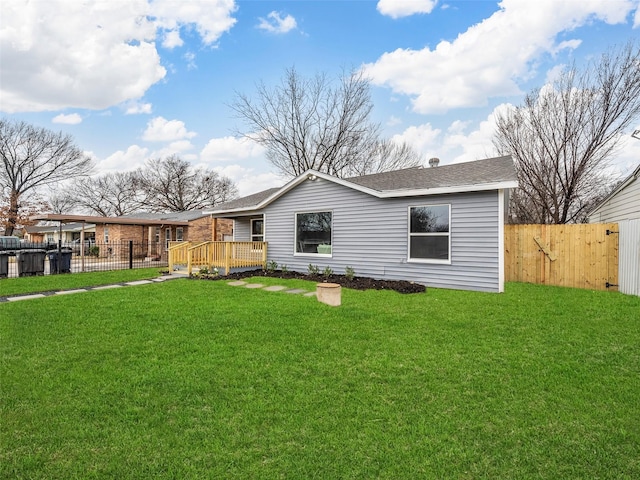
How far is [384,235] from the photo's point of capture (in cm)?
944

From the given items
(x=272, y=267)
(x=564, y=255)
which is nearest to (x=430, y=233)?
(x=564, y=255)

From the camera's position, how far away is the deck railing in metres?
11.2

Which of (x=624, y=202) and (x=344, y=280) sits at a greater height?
(x=624, y=202)

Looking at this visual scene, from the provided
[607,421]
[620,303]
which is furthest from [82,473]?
[620,303]

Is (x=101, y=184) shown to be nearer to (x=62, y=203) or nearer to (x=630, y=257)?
(x=62, y=203)

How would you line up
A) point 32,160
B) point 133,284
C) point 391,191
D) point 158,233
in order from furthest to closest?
point 32,160 < point 158,233 < point 133,284 < point 391,191

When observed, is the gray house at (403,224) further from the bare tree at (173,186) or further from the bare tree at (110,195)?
the bare tree at (110,195)

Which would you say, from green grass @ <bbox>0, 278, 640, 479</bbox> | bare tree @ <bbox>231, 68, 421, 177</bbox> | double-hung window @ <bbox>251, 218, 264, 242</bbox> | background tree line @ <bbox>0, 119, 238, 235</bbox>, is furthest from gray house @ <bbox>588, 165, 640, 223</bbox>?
background tree line @ <bbox>0, 119, 238, 235</bbox>

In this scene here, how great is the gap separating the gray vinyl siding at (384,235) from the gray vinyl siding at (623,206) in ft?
15.8

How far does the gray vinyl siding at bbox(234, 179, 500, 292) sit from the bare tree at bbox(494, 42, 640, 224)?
991 cm

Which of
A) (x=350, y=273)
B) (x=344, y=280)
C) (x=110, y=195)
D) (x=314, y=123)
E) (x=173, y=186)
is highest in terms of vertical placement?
(x=314, y=123)

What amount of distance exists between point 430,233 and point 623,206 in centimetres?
669

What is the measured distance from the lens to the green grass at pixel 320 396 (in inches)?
81.7

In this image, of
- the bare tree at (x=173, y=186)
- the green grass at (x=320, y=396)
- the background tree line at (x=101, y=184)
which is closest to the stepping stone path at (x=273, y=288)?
the green grass at (x=320, y=396)
